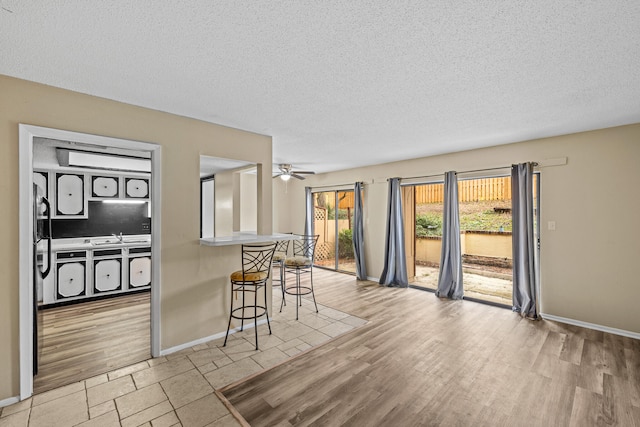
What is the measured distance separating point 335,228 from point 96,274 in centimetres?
481

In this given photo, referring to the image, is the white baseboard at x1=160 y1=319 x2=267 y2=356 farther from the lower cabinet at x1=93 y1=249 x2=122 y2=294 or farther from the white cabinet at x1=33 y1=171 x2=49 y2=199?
the white cabinet at x1=33 y1=171 x2=49 y2=199

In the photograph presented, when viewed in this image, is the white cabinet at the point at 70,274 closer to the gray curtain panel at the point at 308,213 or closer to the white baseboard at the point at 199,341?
the white baseboard at the point at 199,341

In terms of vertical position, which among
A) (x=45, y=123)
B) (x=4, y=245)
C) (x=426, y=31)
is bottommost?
(x=4, y=245)

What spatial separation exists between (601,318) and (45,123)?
6209mm

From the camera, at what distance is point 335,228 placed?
713 cm

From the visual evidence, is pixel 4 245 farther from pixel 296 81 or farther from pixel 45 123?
pixel 296 81

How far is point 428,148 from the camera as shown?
446cm

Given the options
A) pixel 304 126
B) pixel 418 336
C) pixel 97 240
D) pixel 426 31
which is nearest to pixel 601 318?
pixel 418 336

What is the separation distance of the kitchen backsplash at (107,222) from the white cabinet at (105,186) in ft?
0.90

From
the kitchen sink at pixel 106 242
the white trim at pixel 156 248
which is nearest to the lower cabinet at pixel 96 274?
the kitchen sink at pixel 106 242

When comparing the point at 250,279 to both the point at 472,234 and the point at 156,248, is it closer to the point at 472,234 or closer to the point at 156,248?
the point at 156,248

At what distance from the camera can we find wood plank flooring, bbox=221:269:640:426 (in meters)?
2.02

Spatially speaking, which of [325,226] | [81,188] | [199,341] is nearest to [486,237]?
[325,226]

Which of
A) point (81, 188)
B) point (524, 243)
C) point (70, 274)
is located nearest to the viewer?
point (524, 243)
